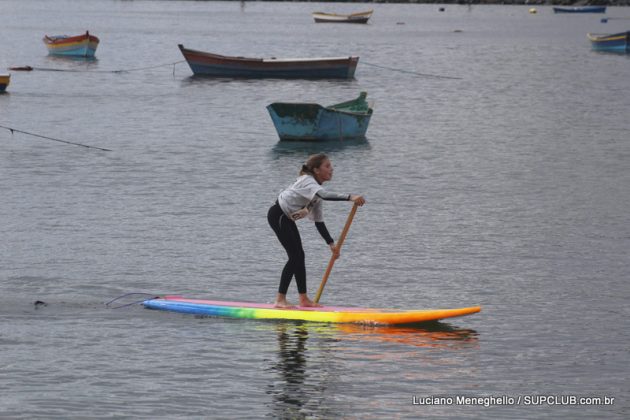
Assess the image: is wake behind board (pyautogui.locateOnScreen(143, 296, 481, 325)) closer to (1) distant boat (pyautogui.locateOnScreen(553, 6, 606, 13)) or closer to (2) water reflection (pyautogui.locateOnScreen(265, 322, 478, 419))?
(2) water reflection (pyautogui.locateOnScreen(265, 322, 478, 419))

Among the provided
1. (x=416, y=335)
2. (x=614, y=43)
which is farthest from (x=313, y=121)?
(x=614, y=43)

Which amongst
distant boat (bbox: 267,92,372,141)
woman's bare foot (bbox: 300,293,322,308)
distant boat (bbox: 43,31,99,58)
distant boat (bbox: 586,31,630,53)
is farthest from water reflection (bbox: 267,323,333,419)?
distant boat (bbox: 586,31,630,53)

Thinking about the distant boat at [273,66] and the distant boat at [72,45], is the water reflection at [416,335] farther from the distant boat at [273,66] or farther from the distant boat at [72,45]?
the distant boat at [72,45]

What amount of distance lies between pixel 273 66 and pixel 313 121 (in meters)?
24.3

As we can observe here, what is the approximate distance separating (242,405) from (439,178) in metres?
19.3

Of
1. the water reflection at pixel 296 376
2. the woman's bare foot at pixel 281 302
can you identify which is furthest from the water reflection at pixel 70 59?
the water reflection at pixel 296 376

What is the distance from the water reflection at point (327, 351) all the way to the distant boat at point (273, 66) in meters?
45.2

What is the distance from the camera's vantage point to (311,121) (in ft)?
122

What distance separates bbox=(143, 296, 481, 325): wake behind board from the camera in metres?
15.3

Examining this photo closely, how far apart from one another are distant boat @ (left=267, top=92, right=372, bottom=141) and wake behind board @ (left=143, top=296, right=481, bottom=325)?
21525mm

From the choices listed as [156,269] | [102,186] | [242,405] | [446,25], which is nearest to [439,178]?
[102,186]

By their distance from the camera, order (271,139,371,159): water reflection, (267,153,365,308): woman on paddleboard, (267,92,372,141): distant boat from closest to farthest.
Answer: (267,153,365,308): woman on paddleboard → (271,139,371,159): water reflection → (267,92,372,141): distant boat

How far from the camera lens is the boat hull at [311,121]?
3722cm

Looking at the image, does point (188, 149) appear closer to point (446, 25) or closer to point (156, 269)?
point (156, 269)
